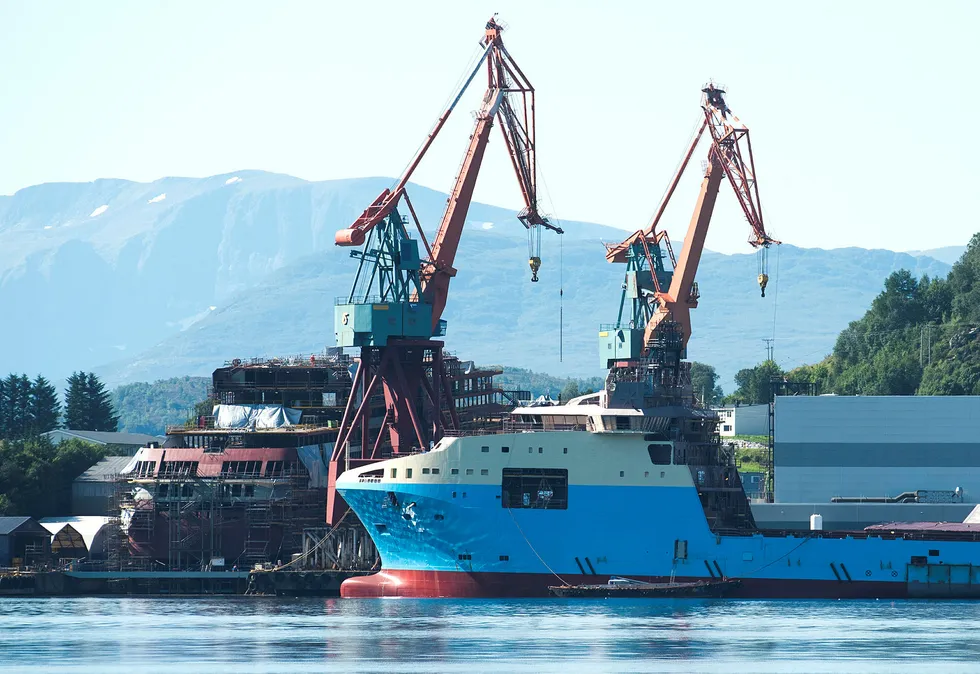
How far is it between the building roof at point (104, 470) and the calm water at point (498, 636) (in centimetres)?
2937

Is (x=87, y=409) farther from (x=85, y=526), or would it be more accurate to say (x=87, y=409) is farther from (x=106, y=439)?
(x=85, y=526)

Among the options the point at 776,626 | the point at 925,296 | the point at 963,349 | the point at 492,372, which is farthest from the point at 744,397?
the point at 776,626

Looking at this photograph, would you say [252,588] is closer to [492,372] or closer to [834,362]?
[492,372]

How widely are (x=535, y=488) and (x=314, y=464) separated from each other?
65.6 ft

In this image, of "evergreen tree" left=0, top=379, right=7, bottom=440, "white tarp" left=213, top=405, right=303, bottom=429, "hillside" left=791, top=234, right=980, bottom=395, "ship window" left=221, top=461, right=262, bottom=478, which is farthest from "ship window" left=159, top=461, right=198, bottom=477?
"hillside" left=791, top=234, right=980, bottom=395

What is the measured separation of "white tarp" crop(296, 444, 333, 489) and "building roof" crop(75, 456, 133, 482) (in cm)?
1787

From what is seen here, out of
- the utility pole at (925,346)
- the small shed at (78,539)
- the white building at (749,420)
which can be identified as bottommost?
the small shed at (78,539)

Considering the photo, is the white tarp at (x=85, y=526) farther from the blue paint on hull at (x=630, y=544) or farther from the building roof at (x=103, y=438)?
the building roof at (x=103, y=438)

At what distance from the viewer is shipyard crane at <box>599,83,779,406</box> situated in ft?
245

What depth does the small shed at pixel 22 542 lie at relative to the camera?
8750 centimetres

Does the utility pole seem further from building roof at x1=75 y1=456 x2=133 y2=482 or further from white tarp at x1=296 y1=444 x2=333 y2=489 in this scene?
building roof at x1=75 y1=456 x2=133 y2=482

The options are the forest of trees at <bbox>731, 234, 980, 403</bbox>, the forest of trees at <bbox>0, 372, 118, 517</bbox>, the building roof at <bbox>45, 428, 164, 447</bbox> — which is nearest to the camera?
the forest of trees at <bbox>0, 372, 118, 517</bbox>

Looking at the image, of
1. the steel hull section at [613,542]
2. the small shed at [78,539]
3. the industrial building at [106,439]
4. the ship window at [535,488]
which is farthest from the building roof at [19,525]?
the ship window at [535,488]

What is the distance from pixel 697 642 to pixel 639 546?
42.3 ft
